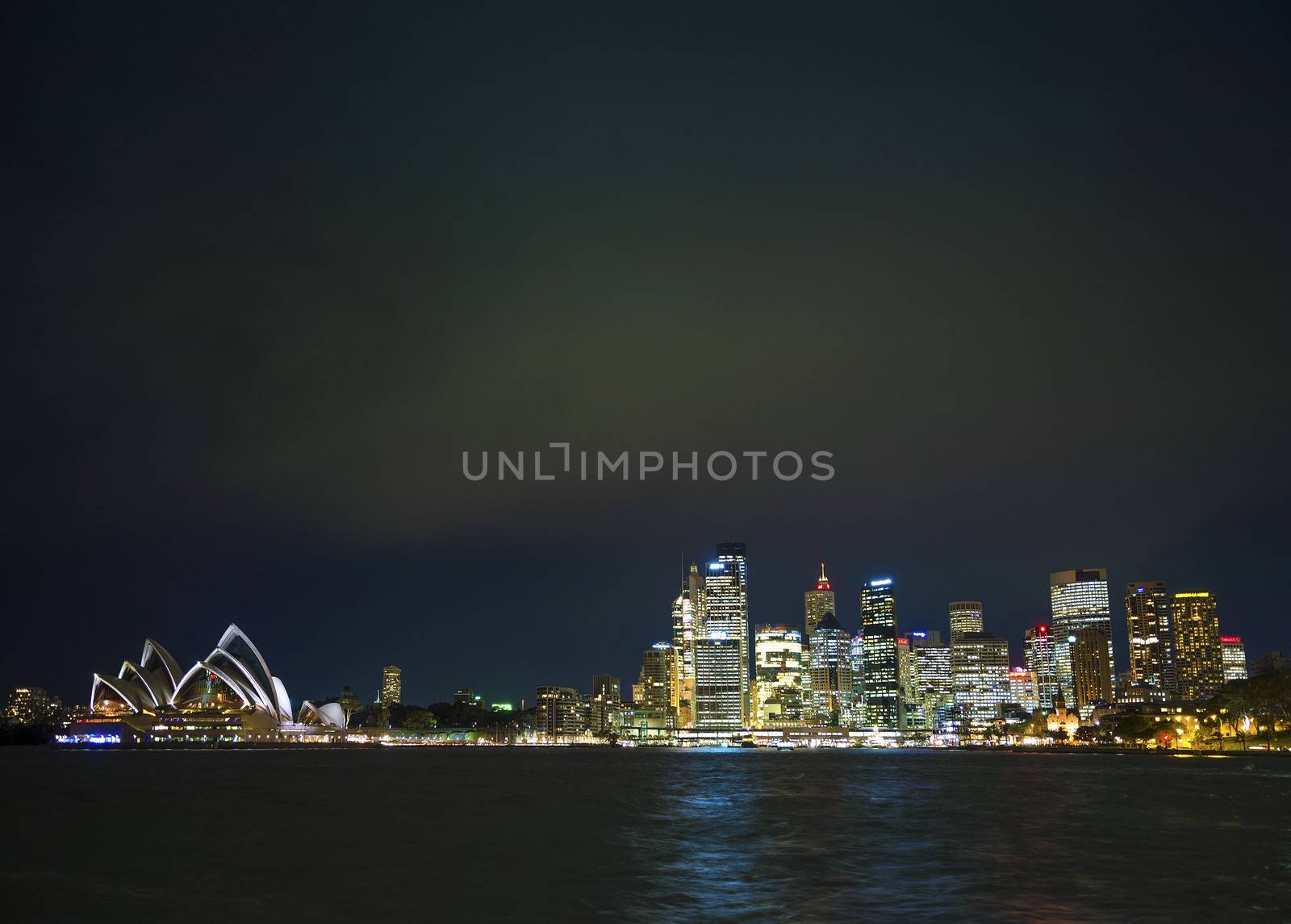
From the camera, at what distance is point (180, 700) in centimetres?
17538

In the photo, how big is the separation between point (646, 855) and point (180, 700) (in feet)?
534

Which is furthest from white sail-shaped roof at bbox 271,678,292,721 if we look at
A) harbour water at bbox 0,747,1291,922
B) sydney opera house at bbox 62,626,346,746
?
harbour water at bbox 0,747,1291,922

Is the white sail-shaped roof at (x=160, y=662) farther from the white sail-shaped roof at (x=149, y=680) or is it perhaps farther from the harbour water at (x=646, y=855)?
the harbour water at (x=646, y=855)

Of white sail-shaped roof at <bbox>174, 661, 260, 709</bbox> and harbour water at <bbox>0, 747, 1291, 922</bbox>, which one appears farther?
white sail-shaped roof at <bbox>174, 661, 260, 709</bbox>

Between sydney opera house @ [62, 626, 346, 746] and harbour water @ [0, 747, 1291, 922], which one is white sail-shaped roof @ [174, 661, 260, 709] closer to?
sydney opera house @ [62, 626, 346, 746]

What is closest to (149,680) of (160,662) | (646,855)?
(160,662)

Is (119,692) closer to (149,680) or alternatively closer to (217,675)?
(149,680)

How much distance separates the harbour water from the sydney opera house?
105977 millimetres

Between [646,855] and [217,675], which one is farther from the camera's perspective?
[217,675]

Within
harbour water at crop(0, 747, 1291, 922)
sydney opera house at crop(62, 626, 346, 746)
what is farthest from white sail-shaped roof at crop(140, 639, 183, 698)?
harbour water at crop(0, 747, 1291, 922)

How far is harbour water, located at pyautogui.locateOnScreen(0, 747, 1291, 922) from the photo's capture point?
2334 cm

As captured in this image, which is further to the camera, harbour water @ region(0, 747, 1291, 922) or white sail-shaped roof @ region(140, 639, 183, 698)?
white sail-shaped roof @ region(140, 639, 183, 698)

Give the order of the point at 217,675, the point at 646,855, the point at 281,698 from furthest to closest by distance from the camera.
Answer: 1. the point at 281,698
2. the point at 217,675
3. the point at 646,855

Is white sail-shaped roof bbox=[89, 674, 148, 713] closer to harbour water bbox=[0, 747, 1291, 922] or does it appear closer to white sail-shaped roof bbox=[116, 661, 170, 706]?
white sail-shaped roof bbox=[116, 661, 170, 706]
